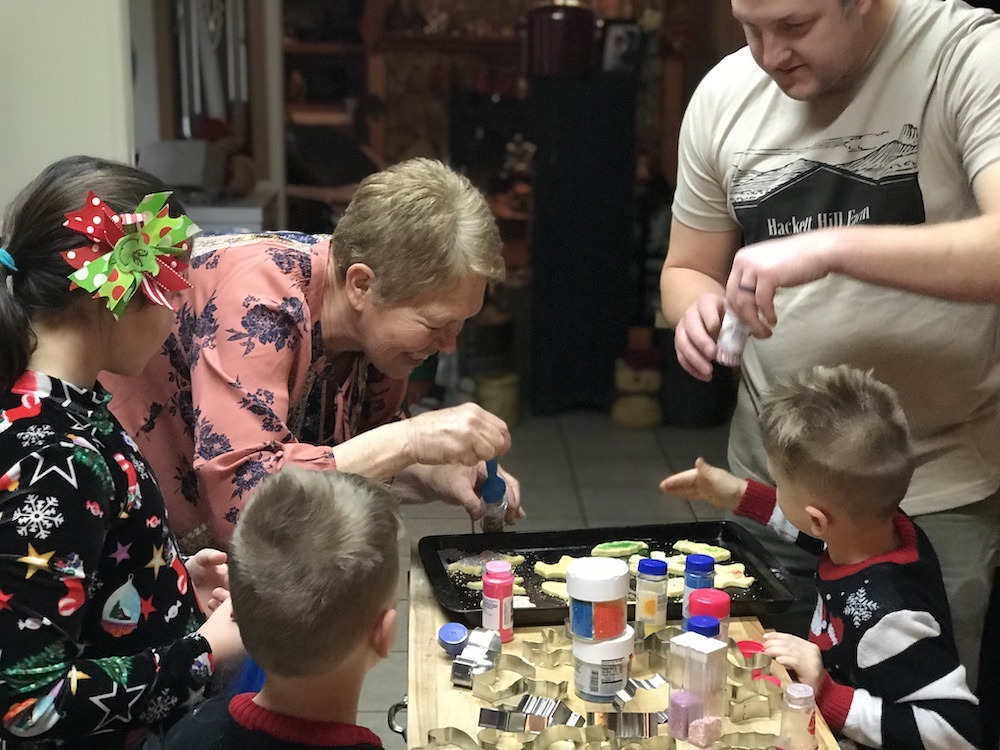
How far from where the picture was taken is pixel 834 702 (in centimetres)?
146

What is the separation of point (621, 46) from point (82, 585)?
4595 mm

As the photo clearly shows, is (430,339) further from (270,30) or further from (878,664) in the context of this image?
(270,30)

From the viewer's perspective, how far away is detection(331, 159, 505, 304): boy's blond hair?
171 cm

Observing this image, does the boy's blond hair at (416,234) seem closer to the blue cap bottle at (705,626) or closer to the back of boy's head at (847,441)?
the back of boy's head at (847,441)

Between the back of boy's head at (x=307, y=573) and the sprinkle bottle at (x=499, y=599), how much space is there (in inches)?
13.2

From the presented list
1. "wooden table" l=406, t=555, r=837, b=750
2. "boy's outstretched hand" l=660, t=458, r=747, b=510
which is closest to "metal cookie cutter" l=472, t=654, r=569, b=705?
"wooden table" l=406, t=555, r=837, b=750

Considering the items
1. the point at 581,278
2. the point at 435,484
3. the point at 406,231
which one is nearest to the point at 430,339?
the point at 406,231

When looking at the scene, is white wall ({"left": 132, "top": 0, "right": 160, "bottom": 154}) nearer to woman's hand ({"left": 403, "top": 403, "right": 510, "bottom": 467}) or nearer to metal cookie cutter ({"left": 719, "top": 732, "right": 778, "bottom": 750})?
woman's hand ({"left": 403, "top": 403, "right": 510, "bottom": 467})

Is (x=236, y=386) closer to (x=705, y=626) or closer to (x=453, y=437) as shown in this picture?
(x=453, y=437)

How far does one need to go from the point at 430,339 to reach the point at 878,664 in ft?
2.69

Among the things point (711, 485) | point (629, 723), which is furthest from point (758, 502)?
point (629, 723)

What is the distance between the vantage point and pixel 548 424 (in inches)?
210

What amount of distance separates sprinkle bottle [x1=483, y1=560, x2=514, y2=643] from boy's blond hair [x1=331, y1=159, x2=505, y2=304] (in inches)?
18.0

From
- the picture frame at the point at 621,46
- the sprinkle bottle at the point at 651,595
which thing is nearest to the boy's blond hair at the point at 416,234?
the sprinkle bottle at the point at 651,595
